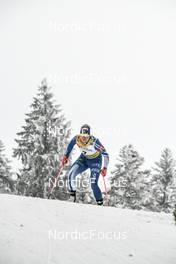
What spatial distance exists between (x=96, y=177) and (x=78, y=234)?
148 inches

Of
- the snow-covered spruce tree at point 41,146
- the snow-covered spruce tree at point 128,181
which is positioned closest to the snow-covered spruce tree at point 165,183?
the snow-covered spruce tree at point 128,181

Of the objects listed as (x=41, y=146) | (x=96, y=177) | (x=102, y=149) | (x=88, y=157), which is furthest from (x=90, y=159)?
(x=41, y=146)

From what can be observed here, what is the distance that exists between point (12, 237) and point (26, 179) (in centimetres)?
1749

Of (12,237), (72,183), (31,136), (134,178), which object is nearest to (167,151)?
(134,178)

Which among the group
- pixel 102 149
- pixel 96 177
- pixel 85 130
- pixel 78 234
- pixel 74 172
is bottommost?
pixel 78 234

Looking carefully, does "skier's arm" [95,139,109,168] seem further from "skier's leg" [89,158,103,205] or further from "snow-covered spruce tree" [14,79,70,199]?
"snow-covered spruce tree" [14,79,70,199]

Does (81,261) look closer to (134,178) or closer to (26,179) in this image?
(26,179)

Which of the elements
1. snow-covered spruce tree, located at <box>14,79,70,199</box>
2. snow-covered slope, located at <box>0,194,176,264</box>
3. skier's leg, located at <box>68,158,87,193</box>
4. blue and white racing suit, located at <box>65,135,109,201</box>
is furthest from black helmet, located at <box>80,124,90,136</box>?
snow-covered spruce tree, located at <box>14,79,70,199</box>

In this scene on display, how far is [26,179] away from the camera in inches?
992

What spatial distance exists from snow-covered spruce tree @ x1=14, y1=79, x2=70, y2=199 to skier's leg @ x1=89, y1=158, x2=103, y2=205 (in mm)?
11166

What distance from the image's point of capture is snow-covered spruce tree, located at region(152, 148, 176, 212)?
30.1 m

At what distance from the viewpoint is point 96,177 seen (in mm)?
12422

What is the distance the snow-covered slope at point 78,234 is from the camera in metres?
7.38

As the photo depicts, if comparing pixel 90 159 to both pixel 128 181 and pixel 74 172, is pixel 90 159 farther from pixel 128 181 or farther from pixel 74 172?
pixel 128 181
